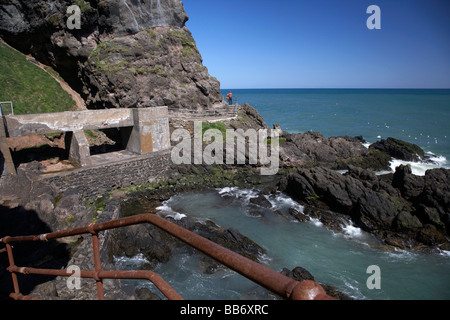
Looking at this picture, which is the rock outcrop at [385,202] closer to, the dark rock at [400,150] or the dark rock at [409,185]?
the dark rock at [409,185]

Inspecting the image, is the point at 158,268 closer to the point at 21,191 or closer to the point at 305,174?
the point at 21,191

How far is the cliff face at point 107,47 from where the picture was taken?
23.2 metres

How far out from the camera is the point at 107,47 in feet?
78.4

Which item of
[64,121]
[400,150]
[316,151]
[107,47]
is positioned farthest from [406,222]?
[107,47]

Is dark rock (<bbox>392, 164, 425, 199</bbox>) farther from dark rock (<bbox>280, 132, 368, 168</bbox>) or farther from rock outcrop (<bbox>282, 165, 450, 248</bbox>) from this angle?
dark rock (<bbox>280, 132, 368, 168</bbox>)

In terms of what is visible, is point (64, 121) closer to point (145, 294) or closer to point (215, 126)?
point (215, 126)

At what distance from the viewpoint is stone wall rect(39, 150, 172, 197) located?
51.3 ft

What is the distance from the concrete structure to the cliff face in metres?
4.85

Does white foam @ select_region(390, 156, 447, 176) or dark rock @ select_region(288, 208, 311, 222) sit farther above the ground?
white foam @ select_region(390, 156, 447, 176)

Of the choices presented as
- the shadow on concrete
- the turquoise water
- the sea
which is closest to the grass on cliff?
the shadow on concrete

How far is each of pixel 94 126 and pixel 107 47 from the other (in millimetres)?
10319

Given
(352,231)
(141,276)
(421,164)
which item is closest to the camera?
(141,276)

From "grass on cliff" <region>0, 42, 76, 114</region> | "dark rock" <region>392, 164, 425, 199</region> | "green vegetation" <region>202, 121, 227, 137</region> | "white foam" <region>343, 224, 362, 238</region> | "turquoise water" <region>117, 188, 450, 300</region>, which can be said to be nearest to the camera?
"turquoise water" <region>117, 188, 450, 300</region>
